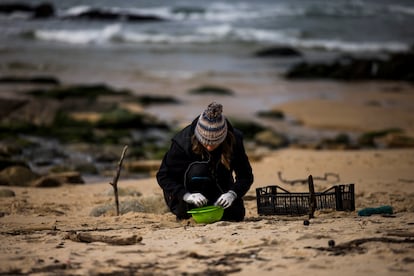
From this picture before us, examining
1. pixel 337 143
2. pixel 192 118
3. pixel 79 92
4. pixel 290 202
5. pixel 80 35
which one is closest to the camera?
pixel 290 202

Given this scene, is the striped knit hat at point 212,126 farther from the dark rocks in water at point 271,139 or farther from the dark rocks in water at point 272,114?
the dark rocks in water at point 272,114

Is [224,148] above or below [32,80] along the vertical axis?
below

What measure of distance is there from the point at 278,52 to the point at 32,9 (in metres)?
20.8

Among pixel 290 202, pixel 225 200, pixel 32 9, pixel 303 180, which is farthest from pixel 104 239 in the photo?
pixel 32 9

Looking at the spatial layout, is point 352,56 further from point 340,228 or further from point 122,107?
point 340,228

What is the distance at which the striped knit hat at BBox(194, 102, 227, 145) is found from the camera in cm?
727

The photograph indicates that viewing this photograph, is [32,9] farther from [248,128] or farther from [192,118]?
[248,128]

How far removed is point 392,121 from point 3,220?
1162cm

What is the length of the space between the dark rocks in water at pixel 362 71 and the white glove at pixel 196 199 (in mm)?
18608

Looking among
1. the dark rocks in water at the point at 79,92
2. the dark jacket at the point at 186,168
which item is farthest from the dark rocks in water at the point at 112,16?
the dark jacket at the point at 186,168

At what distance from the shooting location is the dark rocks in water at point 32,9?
45.8 metres

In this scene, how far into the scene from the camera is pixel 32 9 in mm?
48312

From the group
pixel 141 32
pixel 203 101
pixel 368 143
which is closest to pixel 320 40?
pixel 141 32

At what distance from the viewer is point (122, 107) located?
62.7ft
